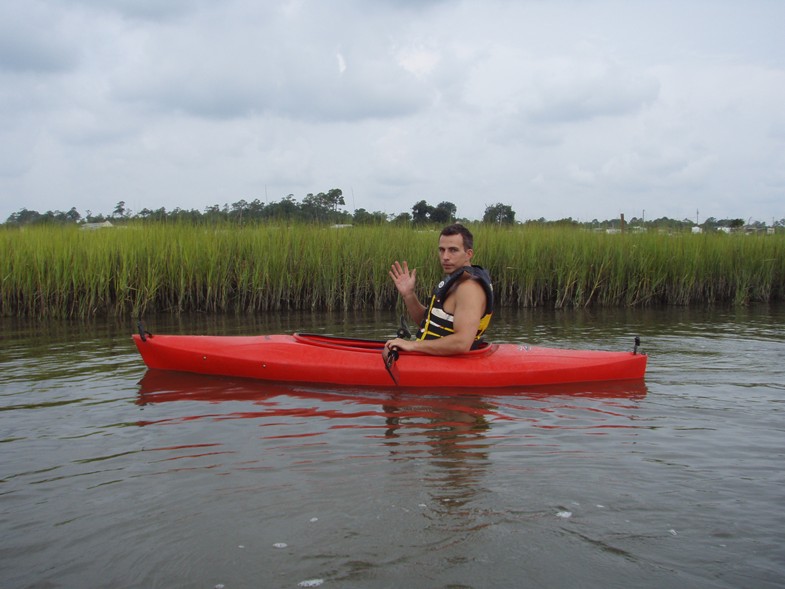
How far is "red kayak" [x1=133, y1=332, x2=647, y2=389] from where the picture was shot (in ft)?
16.1

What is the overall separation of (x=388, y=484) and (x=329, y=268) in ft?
23.3

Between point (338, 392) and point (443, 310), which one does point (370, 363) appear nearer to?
point (338, 392)

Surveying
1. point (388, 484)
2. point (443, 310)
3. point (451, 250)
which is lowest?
point (388, 484)

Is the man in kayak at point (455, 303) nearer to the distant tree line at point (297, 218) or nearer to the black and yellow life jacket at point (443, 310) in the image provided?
the black and yellow life jacket at point (443, 310)

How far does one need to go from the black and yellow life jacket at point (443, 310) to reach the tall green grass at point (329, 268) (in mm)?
4841

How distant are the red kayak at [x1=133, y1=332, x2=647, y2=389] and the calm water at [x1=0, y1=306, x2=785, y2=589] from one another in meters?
0.17

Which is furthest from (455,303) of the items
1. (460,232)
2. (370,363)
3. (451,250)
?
(370,363)

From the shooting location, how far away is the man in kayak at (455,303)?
468cm

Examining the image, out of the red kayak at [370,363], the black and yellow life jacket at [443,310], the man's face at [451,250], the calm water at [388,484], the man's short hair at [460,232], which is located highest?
the man's short hair at [460,232]

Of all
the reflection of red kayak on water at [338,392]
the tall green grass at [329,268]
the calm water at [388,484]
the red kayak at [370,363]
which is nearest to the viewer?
the calm water at [388,484]

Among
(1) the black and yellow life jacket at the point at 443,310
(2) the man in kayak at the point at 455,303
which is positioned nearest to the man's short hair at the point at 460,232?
(2) the man in kayak at the point at 455,303

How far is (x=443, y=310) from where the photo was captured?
487 cm

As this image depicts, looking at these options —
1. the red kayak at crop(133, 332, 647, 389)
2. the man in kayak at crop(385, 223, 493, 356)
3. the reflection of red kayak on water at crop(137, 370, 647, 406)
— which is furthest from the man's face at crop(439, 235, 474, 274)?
the reflection of red kayak on water at crop(137, 370, 647, 406)

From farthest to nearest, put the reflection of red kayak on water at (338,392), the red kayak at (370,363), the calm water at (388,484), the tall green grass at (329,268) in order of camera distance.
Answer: the tall green grass at (329,268) < the red kayak at (370,363) < the reflection of red kayak on water at (338,392) < the calm water at (388,484)
